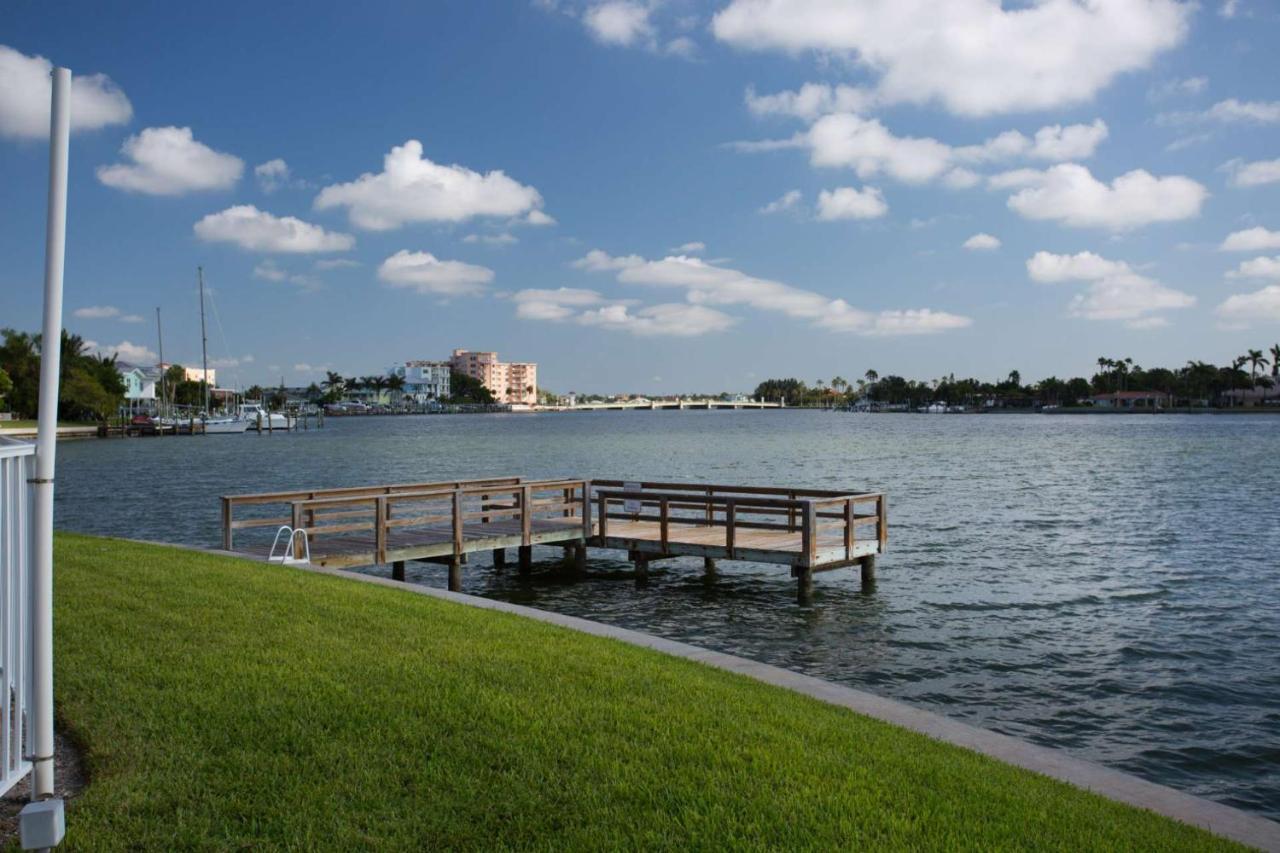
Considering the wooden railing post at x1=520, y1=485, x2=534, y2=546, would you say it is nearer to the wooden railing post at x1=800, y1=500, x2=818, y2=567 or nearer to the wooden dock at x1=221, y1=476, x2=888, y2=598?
the wooden dock at x1=221, y1=476, x2=888, y2=598

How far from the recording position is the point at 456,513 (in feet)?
64.4

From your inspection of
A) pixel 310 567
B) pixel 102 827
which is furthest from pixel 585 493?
pixel 102 827

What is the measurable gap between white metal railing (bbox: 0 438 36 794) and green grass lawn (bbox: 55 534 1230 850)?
62 centimetres

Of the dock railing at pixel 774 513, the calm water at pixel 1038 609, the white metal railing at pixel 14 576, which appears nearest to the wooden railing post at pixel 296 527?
the calm water at pixel 1038 609

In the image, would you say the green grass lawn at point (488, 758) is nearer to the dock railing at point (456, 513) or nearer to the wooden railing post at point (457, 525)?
the dock railing at point (456, 513)

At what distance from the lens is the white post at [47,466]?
4820mm

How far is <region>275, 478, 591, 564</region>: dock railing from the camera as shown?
18219 mm

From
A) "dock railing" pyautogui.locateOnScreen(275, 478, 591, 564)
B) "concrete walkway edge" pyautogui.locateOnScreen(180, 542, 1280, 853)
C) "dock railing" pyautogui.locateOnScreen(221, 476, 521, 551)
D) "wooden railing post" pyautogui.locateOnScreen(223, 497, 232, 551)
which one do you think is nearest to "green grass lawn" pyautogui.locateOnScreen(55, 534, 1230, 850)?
"concrete walkway edge" pyautogui.locateOnScreen(180, 542, 1280, 853)

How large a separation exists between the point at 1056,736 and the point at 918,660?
3.48 m

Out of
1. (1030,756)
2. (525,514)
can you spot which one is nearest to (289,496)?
(525,514)

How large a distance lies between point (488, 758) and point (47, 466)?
10.2 feet

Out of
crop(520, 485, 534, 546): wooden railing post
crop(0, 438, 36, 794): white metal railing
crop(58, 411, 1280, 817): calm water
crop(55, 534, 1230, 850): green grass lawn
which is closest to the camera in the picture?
crop(0, 438, 36, 794): white metal railing

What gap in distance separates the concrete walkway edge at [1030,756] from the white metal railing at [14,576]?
6.09 meters

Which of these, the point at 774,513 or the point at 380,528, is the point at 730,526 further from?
the point at 380,528
